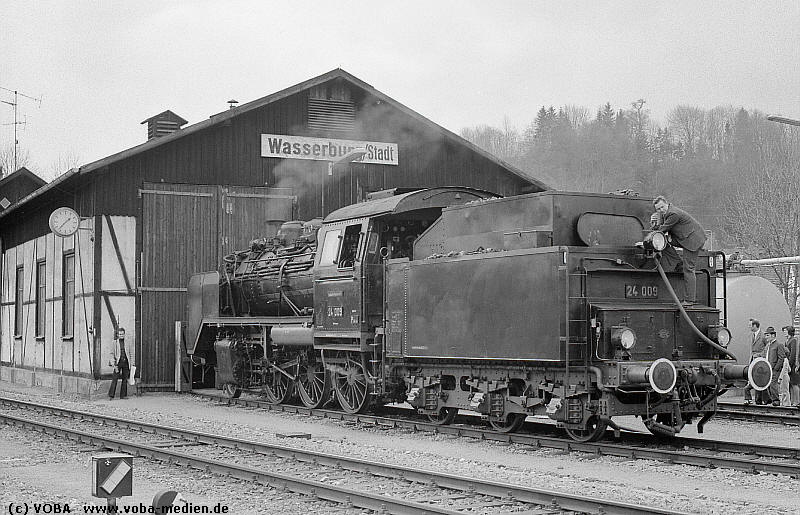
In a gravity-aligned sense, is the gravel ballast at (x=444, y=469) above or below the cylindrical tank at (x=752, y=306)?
below

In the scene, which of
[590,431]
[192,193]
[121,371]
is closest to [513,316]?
[590,431]

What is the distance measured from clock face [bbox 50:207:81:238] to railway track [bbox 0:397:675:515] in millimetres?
8254

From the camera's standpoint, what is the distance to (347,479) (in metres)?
10.1

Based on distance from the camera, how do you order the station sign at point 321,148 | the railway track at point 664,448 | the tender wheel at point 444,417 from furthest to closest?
the station sign at point 321,148
the tender wheel at point 444,417
the railway track at point 664,448

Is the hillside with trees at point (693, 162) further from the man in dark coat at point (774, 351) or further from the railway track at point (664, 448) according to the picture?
the railway track at point (664, 448)

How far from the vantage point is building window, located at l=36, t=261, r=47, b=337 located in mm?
27203

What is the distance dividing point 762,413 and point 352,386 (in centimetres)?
708

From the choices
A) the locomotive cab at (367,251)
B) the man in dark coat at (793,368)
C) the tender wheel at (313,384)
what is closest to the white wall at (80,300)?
the tender wheel at (313,384)

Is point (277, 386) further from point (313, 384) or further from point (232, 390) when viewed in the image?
point (232, 390)

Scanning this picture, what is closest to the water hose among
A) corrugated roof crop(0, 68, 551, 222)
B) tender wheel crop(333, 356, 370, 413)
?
tender wheel crop(333, 356, 370, 413)

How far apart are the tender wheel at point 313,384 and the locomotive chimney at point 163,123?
1032 centimetres

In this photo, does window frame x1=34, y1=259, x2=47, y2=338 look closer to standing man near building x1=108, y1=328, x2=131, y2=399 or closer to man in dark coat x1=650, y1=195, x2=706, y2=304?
standing man near building x1=108, y1=328, x2=131, y2=399

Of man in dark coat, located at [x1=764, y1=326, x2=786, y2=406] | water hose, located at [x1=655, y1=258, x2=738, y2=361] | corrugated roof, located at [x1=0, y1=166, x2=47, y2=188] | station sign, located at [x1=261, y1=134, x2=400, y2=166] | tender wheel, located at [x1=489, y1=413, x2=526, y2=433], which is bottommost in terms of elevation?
tender wheel, located at [x1=489, y1=413, x2=526, y2=433]

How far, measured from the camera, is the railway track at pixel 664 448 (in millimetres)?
10352
